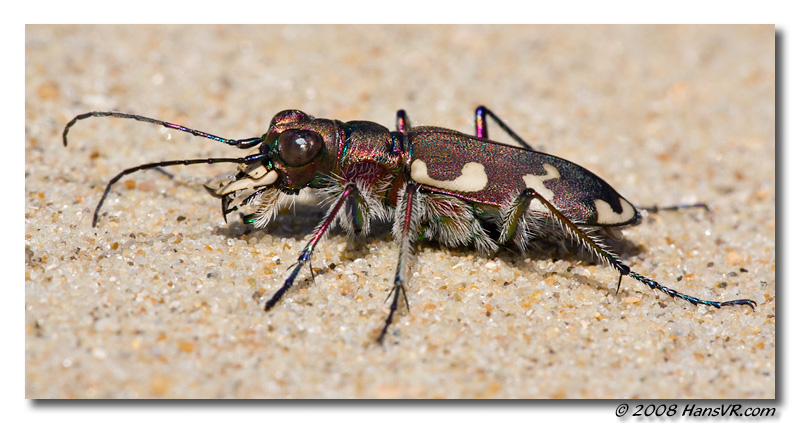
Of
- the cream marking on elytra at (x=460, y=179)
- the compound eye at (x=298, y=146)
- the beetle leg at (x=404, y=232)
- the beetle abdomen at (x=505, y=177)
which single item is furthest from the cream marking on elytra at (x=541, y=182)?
the compound eye at (x=298, y=146)

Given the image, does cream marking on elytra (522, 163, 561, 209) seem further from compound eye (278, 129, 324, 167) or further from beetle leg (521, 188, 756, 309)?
compound eye (278, 129, 324, 167)

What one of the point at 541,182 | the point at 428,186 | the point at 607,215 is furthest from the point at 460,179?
the point at 607,215

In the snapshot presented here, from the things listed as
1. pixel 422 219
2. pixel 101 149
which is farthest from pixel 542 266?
pixel 101 149

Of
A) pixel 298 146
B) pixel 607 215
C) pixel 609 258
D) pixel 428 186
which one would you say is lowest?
pixel 609 258

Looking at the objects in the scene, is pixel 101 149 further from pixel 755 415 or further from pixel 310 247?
pixel 755 415

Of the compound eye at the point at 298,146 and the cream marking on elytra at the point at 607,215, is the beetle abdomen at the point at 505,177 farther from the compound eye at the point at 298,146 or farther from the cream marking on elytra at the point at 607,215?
the compound eye at the point at 298,146

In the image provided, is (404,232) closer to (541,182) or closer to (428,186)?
(428,186)

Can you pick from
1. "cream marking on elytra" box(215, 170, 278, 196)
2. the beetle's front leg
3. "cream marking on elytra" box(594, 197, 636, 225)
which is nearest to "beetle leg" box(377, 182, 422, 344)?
the beetle's front leg
